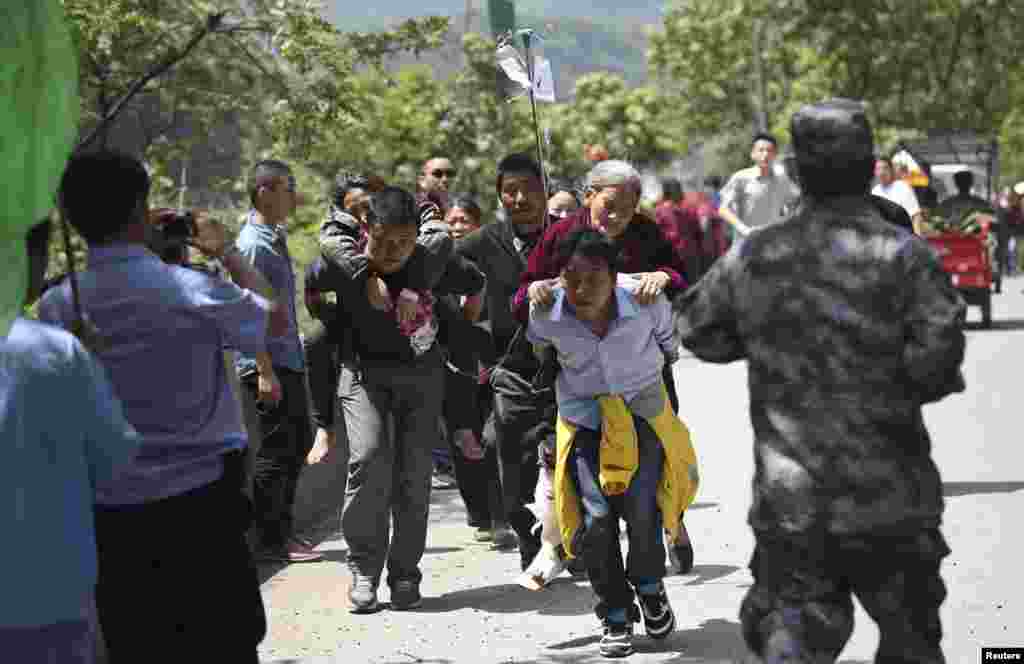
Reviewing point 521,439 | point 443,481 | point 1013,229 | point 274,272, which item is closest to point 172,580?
point 521,439

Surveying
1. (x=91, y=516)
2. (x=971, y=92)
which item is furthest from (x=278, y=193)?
(x=971, y=92)

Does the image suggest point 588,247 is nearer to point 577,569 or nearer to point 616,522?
point 616,522

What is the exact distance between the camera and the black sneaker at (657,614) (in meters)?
A: 7.20

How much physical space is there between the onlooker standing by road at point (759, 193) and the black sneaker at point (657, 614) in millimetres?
8904

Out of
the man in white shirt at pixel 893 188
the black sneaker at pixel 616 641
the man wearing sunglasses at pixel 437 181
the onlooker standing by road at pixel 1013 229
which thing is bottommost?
the onlooker standing by road at pixel 1013 229

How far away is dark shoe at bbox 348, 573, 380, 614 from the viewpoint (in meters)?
8.28

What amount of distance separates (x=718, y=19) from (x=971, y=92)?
6226 mm

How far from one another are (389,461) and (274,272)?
4.62 feet

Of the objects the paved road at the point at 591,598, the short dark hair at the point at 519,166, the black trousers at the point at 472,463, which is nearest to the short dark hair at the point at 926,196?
the paved road at the point at 591,598

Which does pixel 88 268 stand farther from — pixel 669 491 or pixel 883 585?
pixel 669 491

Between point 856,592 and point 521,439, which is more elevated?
point 856,592

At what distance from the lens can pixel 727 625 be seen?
759 centimetres

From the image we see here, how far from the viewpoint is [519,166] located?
893cm

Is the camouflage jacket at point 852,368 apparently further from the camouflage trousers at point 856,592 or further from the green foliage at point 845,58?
the green foliage at point 845,58
